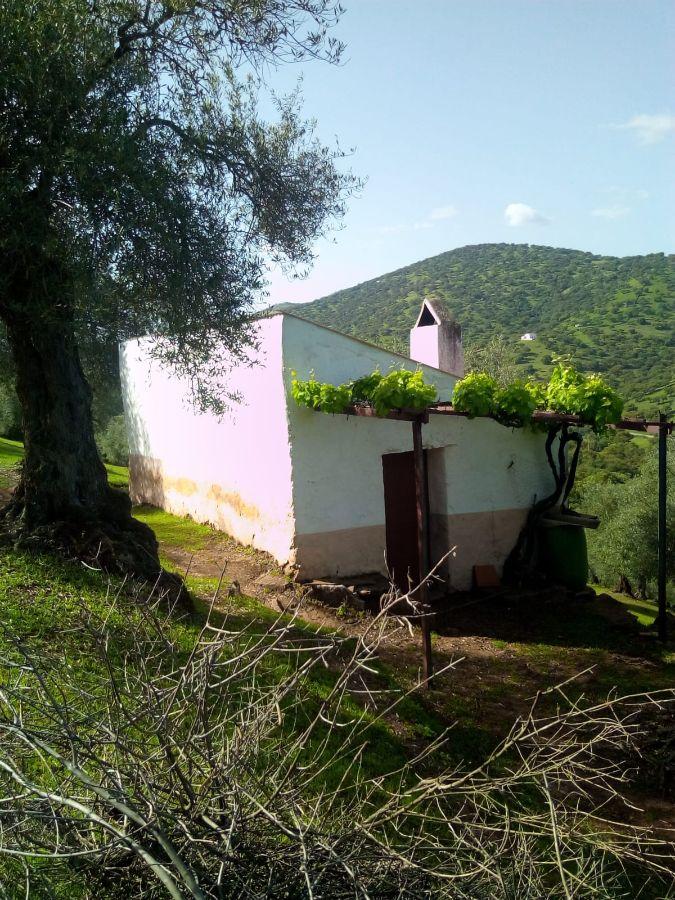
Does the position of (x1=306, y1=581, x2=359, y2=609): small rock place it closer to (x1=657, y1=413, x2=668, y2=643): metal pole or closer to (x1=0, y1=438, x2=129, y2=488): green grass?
(x1=657, y1=413, x2=668, y2=643): metal pole

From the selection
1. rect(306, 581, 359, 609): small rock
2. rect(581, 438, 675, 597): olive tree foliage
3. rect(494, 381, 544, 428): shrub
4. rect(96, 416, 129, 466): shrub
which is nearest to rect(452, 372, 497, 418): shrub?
rect(494, 381, 544, 428): shrub

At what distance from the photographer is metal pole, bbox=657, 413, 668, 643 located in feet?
31.1

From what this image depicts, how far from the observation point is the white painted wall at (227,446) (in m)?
10.3

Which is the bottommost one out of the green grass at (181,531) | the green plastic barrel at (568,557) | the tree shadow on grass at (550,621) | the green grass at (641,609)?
the green grass at (641,609)

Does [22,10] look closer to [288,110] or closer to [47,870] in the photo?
[288,110]

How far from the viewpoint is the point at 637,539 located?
1797 cm

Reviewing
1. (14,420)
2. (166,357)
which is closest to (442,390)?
(166,357)

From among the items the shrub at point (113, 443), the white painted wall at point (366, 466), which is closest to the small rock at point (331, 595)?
the white painted wall at point (366, 466)

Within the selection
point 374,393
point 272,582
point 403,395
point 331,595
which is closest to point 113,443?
point 272,582

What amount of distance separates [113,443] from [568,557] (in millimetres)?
18692

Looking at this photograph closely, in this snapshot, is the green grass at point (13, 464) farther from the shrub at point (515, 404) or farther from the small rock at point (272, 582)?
the shrub at point (515, 404)

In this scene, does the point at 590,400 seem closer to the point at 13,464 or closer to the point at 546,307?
the point at 13,464

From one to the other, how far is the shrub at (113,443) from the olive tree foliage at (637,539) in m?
16.4

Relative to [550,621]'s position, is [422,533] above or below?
above
